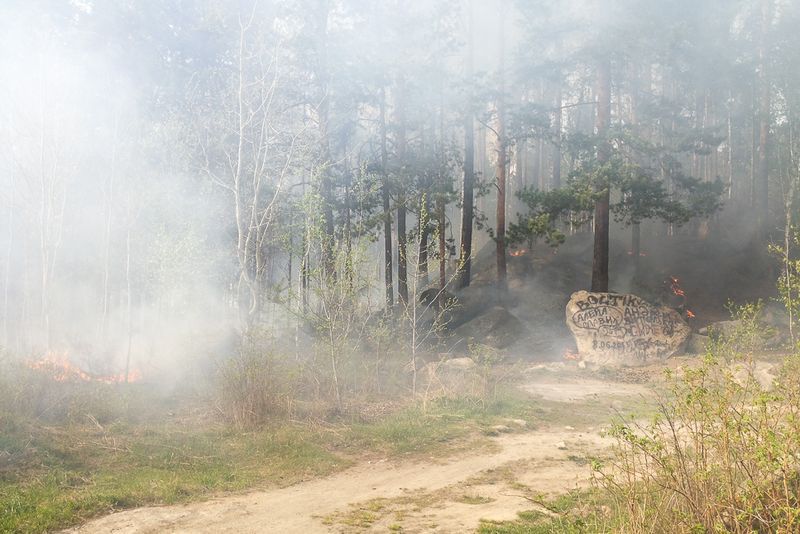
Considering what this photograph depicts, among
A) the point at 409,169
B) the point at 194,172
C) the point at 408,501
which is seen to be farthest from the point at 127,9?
the point at 408,501

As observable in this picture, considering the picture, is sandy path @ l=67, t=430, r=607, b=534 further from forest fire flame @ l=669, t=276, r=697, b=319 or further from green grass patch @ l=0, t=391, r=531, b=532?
forest fire flame @ l=669, t=276, r=697, b=319

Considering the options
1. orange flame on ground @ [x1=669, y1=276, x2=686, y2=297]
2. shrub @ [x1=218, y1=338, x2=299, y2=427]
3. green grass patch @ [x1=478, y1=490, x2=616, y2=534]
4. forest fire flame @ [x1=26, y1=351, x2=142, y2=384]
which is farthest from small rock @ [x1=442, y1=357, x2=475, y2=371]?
orange flame on ground @ [x1=669, y1=276, x2=686, y2=297]

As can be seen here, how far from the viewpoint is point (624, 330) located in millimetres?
16969

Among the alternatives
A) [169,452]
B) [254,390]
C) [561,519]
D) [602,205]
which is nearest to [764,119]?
[602,205]

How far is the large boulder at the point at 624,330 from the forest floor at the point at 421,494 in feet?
21.7

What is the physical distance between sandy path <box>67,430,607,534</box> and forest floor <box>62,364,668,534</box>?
0.01 m

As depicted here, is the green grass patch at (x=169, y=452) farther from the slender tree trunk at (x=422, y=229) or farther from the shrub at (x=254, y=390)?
the slender tree trunk at (x=422, y=229)

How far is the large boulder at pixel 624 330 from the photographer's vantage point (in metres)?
16.8

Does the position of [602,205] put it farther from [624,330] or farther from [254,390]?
[254,390]

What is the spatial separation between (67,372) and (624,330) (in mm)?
13214

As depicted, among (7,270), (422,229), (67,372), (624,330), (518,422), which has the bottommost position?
(518,422)

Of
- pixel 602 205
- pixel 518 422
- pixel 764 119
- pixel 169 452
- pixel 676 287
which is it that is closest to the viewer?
pixel 169 452

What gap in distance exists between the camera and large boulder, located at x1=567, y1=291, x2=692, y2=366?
16.8m

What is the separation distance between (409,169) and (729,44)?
48.1 ft
